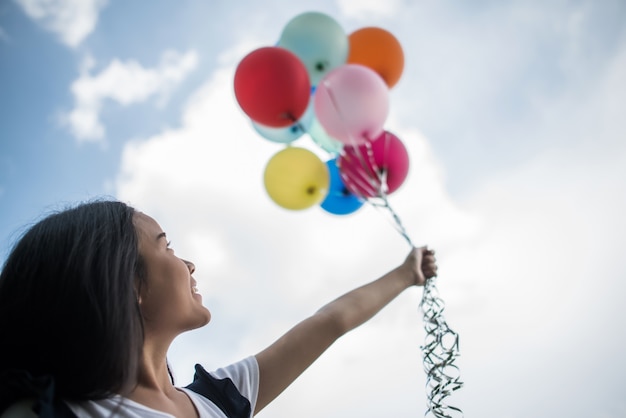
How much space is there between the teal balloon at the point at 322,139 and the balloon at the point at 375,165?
11 cm

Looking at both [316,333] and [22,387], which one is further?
[316,333]

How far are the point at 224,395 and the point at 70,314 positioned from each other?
1.70ft

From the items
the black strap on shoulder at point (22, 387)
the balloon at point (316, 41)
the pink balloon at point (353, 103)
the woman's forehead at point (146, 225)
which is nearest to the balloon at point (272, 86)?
the pink balloon at point (353, 103)

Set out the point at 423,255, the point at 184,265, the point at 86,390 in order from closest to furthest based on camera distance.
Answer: the point at 86,390 → the point at 184,265 → the point at 423,255

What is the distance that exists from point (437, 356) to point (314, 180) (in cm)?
99

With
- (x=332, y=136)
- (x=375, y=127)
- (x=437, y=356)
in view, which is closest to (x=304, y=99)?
(x=332, y=136)

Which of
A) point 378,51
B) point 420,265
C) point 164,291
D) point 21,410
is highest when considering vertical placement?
point 378,51

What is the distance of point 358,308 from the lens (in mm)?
1349

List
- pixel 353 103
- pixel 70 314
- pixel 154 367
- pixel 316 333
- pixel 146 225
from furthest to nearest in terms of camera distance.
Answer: pixel 353 103, pixel 316 333, pixel 146 225, pixel 154 367, pixel 70 314

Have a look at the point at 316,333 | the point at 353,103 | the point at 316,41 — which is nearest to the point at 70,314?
the point at 316,333

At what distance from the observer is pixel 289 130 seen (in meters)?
2.02

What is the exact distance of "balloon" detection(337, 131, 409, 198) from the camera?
1.84m

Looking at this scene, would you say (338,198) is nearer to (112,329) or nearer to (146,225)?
(146,225)

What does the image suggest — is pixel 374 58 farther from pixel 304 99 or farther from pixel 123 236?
pixel 123 236
